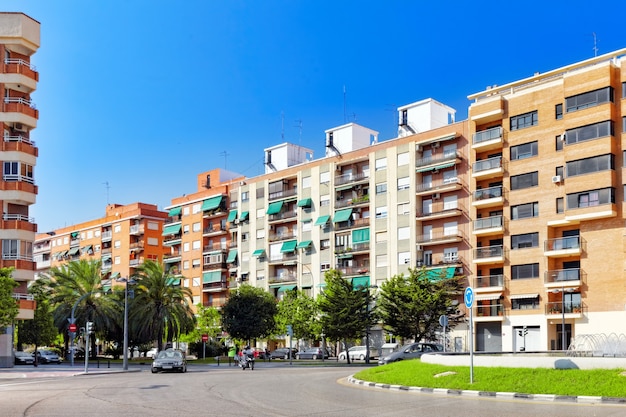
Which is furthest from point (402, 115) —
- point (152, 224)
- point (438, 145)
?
point (152, 224)

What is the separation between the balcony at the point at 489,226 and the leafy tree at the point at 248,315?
68.9 ft

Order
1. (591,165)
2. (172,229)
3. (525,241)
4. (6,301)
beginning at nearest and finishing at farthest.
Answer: (6,301) < (591,165) < (525,241) < (172,229)

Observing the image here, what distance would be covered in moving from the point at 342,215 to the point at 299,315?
11.9 m

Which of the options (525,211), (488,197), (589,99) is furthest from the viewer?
(488,197)

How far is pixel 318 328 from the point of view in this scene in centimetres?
6125

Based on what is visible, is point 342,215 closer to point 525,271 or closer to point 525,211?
point 525,211

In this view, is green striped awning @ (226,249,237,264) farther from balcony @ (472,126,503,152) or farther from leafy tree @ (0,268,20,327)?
leafy tree @ (0,268,20,327)

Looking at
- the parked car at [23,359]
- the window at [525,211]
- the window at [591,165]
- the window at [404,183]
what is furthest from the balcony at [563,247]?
the parked car at [23,359]

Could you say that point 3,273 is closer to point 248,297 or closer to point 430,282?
point 248,297

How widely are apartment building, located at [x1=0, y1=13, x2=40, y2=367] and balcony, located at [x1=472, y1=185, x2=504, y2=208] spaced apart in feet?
119

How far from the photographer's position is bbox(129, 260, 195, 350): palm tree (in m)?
62.2

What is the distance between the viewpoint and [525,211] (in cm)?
5906

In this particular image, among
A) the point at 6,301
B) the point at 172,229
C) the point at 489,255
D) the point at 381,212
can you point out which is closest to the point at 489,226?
the point at 489,255

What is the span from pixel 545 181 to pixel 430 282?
40.1 feet
